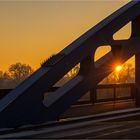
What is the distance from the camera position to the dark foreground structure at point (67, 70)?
63.0 feet

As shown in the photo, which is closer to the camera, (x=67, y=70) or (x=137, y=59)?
(x=67, y=70)

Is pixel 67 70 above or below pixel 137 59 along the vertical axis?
below

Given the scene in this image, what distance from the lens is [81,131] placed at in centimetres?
1822

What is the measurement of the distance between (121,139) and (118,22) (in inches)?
313

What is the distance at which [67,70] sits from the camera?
21.0 metres

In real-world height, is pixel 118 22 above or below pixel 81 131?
above

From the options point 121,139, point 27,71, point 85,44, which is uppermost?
point 27,71

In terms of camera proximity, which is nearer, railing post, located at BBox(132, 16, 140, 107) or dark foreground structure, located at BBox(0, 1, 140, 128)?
dark foreground structure, located at BBox(0, 1, 140, 128)

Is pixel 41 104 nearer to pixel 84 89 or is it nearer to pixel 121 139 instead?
pixel 84 89

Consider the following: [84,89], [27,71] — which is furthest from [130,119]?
[27,71]

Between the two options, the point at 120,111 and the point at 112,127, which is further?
the point at 120,111

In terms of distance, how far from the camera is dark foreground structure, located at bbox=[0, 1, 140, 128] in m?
19.2

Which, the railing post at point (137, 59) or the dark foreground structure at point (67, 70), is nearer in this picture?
the dark foreground structure at point (67, 70)

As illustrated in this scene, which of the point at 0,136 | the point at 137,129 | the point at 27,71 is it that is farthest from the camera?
the point at 27,71
